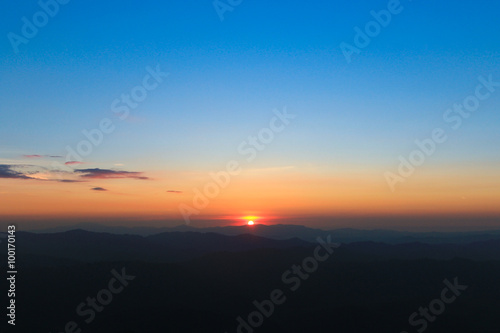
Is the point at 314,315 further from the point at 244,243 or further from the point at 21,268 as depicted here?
the point at 244,243

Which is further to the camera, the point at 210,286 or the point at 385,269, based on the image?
the point at 385,269

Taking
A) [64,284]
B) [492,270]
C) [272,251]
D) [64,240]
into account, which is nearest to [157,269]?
[64,284]

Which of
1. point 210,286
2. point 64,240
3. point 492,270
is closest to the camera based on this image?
point 210,286

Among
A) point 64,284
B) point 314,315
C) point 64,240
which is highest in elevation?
point 64,240

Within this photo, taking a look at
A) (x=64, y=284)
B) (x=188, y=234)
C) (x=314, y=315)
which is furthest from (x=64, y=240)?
(x=314, y=315)

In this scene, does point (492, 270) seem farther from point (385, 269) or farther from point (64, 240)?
point (64, 240)

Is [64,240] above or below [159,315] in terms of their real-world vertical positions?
above

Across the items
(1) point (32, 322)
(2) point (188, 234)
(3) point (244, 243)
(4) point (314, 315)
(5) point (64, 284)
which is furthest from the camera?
(2) point (188, 234)

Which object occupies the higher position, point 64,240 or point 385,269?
point 64,240

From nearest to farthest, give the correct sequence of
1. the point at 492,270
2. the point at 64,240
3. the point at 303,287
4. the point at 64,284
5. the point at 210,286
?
1. the point at 64,284
2. the point at 210,286
3. the point at 303,287
4. the point at 492,270
5. the point at 64,240
